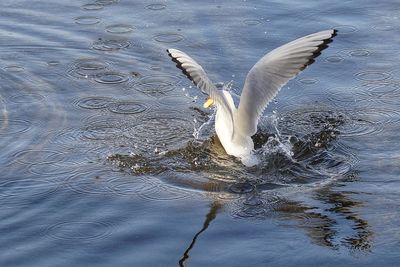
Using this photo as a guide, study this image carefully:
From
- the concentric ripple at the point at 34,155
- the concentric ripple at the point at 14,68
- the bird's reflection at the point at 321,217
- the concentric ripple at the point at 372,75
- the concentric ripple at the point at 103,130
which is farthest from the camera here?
the concentric ripple at the point at 14,68

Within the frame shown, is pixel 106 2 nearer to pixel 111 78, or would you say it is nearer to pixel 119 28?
pixel 119 28

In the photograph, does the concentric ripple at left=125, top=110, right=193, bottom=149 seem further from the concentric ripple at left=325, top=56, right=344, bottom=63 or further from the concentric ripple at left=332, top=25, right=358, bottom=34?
the concentric ripple at left=332, top=25, right=358, bottom=34

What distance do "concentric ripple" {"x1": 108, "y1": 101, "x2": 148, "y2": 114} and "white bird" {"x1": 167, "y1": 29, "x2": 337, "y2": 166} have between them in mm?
727

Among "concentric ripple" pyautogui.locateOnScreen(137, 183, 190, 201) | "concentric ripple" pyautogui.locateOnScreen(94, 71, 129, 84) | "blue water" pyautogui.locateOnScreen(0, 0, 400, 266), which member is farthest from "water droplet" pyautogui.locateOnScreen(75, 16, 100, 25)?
"concentric ripple" pyautogui.locateOnScreen(137, 183, 190, 201)

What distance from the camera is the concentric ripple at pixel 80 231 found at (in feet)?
23.2

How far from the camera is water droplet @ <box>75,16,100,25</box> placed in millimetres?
11406

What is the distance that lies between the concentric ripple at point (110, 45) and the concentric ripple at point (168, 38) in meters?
0.36

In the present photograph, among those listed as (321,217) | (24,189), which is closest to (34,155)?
(24,189)

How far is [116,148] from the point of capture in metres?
8.60

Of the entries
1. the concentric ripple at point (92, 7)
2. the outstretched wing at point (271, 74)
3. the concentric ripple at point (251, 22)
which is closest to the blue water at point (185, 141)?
the concentric ripple at point (92, 7)

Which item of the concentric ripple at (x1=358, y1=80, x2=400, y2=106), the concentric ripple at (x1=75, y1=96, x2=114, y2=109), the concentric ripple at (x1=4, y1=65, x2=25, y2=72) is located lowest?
the concentric ripple at (x1=75, y1=96, x2=114, y2=109)

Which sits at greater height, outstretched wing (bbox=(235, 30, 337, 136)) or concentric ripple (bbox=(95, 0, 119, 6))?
outstretched wing (bbox=(235, 30, 337, 136))

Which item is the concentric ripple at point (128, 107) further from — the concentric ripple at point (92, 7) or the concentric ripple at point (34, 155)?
the concentric ripple at point (92, 7)

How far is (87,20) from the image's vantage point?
11484 millimetres
